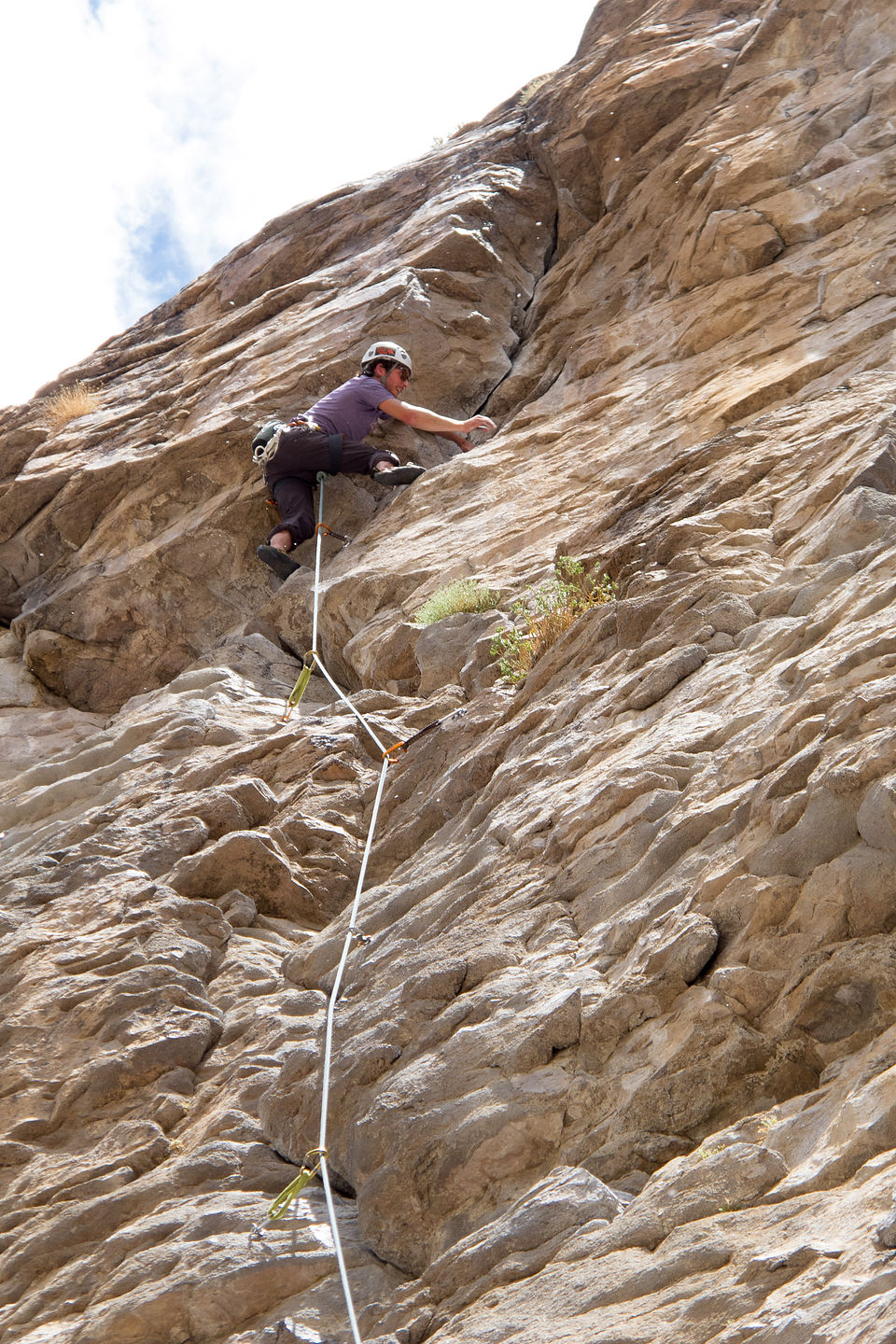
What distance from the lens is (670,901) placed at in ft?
13.1

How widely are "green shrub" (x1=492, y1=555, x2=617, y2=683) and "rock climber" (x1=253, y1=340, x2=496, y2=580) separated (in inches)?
158

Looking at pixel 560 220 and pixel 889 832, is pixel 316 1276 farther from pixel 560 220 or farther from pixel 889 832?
pixel 560 220

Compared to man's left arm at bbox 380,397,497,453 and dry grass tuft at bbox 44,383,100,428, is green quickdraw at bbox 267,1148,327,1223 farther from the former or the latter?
dry grass tuft at bbox 44,383,100,428

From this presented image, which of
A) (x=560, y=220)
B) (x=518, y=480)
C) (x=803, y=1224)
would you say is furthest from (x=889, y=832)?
(x=560, y=220)

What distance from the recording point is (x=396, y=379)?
38.7ft

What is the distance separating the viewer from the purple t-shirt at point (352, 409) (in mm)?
11414

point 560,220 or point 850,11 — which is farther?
point 560,220

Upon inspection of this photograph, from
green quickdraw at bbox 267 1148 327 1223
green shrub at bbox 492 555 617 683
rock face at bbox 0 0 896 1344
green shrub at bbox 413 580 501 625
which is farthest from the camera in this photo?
green shrub at bbox 413 580 501 625

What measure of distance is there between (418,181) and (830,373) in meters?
10.1

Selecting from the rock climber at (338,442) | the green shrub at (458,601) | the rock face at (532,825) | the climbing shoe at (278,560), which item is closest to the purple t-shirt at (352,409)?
the rock climber at (338,442)

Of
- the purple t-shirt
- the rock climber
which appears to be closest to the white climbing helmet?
the rock climber

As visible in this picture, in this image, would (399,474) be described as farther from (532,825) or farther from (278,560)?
(532,825)

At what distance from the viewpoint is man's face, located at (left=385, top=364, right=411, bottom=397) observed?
11.8 meters

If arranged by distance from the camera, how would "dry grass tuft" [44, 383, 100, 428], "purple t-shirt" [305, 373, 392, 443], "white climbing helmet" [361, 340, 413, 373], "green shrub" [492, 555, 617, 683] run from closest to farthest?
"green shrub" [492, 555, 617, 683]
"purple t-shirt" [305, 373, 392, 443]
"white climbing helmet" [361, 340, 413, 373]
"dry grass tuft" [44, 383, 100, 428]
